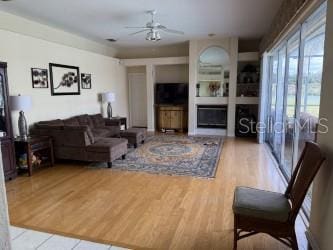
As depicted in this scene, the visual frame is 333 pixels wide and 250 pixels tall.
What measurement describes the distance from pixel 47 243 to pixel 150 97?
20.8ft

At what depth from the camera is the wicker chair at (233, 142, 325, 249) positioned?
6.10 feet

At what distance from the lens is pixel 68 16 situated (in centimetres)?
470

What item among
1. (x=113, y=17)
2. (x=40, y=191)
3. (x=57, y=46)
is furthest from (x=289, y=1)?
(x=57, y=46)

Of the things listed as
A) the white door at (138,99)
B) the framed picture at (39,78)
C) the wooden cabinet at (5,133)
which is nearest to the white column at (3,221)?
the wooden cabinet at (5,133)

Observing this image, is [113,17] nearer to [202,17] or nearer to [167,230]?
[202,17]

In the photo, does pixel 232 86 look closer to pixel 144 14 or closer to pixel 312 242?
pixel 144 14

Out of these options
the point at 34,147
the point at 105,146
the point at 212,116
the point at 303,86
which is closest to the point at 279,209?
the point at 303,86

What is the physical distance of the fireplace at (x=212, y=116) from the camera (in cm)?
741

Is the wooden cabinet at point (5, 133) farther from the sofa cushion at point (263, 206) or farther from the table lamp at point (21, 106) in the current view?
the sofa cushion at point (263, 206)

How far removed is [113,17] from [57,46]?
1.67m

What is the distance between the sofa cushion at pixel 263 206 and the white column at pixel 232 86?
519 cm

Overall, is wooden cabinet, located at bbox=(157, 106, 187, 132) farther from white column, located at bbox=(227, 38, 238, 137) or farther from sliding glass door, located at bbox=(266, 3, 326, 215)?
sliding glass door, located at bbox=(266, 3, 326, 215)

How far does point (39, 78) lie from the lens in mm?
5062

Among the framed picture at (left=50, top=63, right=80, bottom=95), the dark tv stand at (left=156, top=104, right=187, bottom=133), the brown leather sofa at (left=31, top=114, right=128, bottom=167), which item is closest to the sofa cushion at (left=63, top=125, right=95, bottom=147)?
the brown leather sofa at (left=31, top=114, right=128, bottom=167)
